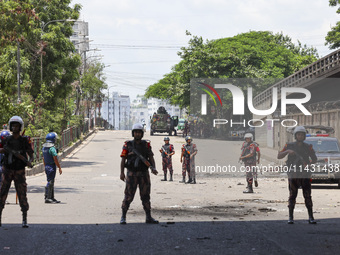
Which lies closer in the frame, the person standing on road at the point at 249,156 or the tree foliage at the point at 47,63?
the person standing on road at the point at 249,156

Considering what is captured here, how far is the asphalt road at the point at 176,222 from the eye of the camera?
28.4 ft

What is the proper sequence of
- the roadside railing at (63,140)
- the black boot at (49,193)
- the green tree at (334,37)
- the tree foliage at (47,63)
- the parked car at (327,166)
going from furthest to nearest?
1. the green tree at (334,37)
2. the tree foliage at (47,63)
3. the roadside railing at (63,140)
4. the parked car at (327,166)
5. the black boot at (49,193)

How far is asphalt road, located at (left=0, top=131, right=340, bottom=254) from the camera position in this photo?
8.66 m

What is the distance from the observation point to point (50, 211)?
1391 centimetres

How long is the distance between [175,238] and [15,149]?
322 centimetres

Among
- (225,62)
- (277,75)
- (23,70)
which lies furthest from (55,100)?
(277,75)

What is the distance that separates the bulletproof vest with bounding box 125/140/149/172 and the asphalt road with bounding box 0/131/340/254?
3.31ft

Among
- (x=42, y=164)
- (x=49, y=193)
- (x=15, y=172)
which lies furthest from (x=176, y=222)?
(x=42, y=164)

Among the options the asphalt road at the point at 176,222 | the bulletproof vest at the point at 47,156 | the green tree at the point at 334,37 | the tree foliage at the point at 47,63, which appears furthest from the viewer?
the green tree at the point at 334,37

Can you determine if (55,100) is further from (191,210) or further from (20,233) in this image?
(20,233)

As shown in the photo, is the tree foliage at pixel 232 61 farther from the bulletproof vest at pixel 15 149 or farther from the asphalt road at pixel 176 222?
the bulletproof vest at pixel 15 149

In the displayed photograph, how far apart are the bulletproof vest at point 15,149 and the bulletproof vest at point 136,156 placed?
1768mm

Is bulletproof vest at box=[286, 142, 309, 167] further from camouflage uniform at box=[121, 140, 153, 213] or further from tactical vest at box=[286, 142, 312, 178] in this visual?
camouflage uniform at box=[121, 140, 153, 213]

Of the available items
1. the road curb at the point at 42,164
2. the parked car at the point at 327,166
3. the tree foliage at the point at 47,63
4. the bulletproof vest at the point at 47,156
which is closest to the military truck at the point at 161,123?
the road curb at the point at 42,164
